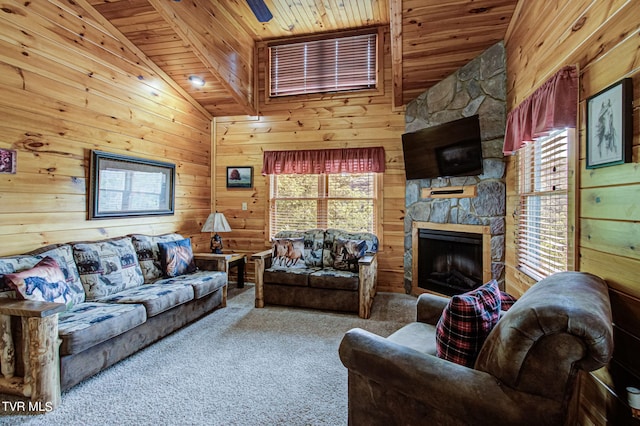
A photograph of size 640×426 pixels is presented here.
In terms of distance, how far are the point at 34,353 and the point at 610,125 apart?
11.3 ft

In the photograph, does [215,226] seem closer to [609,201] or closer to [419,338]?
[419,338]

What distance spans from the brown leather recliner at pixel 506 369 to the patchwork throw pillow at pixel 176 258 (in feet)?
8.95

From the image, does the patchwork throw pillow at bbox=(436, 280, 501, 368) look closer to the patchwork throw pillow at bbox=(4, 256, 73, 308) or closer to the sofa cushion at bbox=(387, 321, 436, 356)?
the sofa cushion at bbox=(387, 321, 436, 356)

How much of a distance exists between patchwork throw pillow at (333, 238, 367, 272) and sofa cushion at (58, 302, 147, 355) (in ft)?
7.20

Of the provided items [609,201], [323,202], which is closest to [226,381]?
[609,201]

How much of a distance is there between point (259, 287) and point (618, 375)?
3.25 m

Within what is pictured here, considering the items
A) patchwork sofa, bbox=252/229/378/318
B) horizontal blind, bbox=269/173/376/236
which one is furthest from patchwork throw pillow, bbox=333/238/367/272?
horizontal blind, bbox=269/173/376/236

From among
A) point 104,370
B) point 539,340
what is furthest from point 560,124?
point 104,370

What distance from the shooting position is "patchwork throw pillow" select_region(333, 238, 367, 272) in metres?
3.97

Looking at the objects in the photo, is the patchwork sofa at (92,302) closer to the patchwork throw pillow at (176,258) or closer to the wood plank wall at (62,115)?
the patchwork throw pillow at (176,258)

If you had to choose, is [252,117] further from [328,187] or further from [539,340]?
[539,340]

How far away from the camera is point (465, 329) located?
139cm

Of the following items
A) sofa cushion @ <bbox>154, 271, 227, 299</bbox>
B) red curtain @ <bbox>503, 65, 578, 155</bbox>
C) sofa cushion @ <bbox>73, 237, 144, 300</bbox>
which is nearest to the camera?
red curtain @ <bbox>503, 65, 578, 155</bbox>

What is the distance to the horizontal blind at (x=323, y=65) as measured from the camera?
4.68 m
